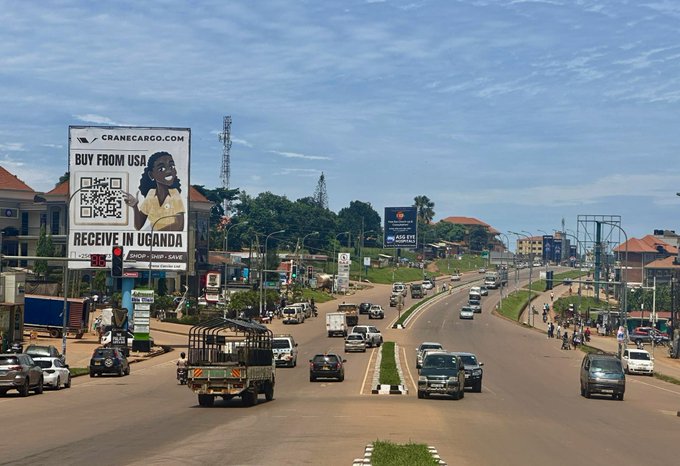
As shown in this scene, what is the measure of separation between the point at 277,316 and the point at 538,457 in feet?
302

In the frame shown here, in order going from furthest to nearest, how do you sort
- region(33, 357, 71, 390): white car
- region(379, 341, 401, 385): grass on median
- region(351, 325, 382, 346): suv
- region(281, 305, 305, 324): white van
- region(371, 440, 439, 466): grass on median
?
region(281, 305, 305, 324): white van → region(351, 325, 382, 346): suv → region(379, 341, 401, 385): grass on median → region(33, 357, 71, 390): white car → region(371, 440, 439, 466): grass on median

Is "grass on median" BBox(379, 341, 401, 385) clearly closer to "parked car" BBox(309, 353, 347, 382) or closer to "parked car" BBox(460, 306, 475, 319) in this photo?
"parked car" BBox(309, 353, 347, 382)

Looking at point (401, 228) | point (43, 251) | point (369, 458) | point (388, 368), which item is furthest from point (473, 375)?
point (401, 228)

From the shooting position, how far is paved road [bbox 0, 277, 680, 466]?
66.7 feet

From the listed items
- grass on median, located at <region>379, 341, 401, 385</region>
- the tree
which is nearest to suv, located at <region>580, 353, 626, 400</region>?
grass on median, located at <region>379, 341, 401, 385</region>

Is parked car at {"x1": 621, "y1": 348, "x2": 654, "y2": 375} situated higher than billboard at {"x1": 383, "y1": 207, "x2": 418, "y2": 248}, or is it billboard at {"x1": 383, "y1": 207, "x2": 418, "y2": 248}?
billboard at {"x1": 383, "y1": 207, "x2": 418, "y2": 248}

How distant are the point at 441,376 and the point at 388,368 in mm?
17340

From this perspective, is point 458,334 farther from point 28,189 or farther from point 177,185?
point 28,189

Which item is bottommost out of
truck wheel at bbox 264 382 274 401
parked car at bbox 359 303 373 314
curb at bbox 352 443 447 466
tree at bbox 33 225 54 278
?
parked car at bbox 359 303 373 314

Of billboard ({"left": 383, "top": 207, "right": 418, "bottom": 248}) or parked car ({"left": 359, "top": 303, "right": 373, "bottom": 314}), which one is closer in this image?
parked car ({"left": 359, "top": 303, "right": 373, "bottom": 314})

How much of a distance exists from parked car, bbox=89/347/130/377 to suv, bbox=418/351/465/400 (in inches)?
719

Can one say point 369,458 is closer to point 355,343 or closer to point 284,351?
point 284,351

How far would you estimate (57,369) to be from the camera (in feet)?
137

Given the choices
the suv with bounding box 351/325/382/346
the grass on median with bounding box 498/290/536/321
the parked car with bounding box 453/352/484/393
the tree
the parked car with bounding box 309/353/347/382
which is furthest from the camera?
the grass on median with bounding box 498/290/536/321
